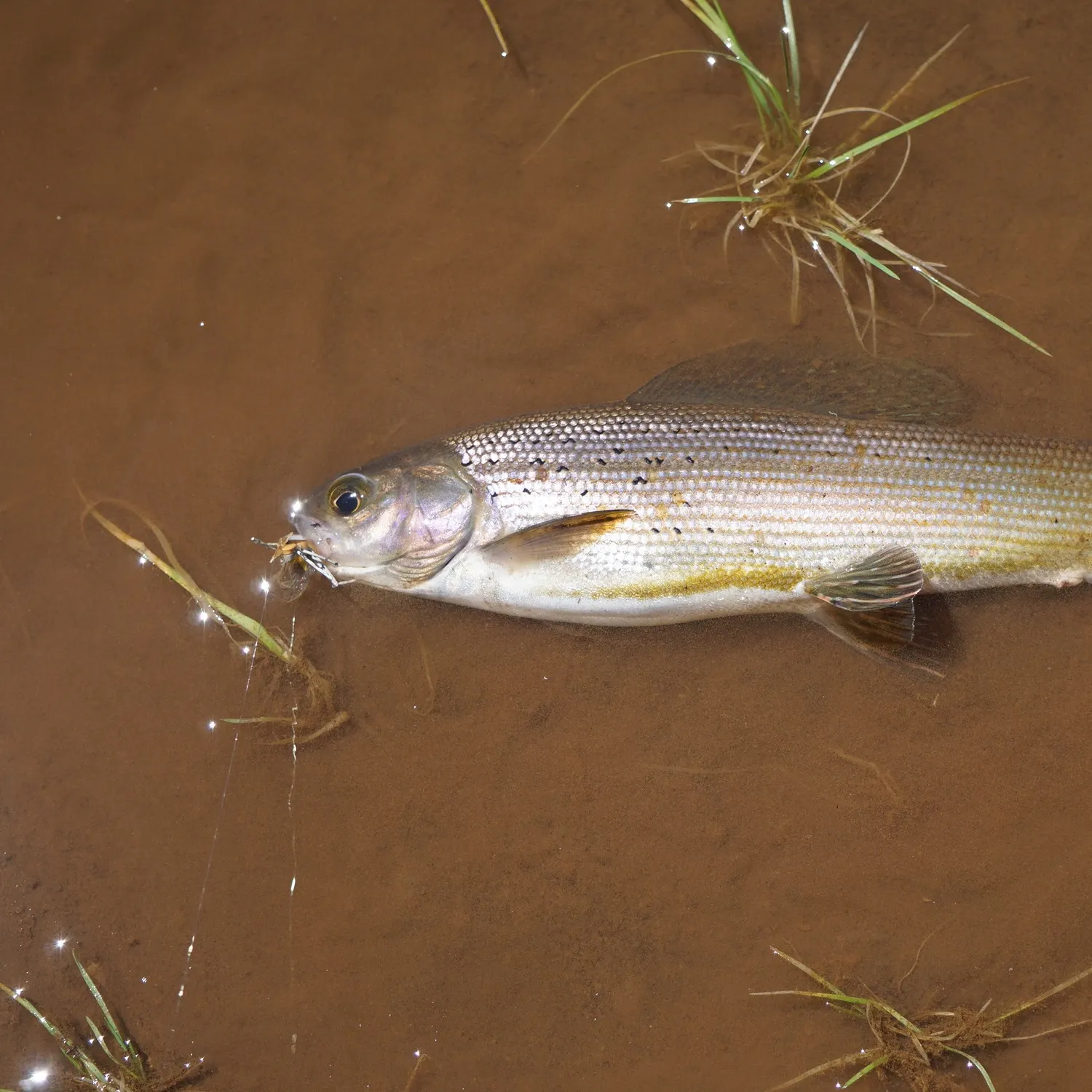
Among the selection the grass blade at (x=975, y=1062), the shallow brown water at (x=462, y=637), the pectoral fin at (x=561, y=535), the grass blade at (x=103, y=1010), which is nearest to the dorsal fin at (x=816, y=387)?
the shallow brown water at (x=462, y=637)

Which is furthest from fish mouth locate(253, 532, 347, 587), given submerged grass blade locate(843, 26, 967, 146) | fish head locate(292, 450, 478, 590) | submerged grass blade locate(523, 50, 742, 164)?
submerged grass blade locate(843, 26, 967, 146)

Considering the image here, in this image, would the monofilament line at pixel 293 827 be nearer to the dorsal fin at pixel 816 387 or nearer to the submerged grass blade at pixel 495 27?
the dorsal fin at pixel 816 387

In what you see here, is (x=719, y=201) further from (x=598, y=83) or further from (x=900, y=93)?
(x=900, y=93)

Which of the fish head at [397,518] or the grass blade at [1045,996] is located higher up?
the fish head at [397,518]

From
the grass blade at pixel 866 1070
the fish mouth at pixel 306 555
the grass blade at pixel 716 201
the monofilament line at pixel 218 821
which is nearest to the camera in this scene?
the grass blade at pixel 866 1070

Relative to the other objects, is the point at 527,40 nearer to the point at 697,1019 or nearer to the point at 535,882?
the point at 535,882

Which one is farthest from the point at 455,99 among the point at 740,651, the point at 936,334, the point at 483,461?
the point at 740,651
